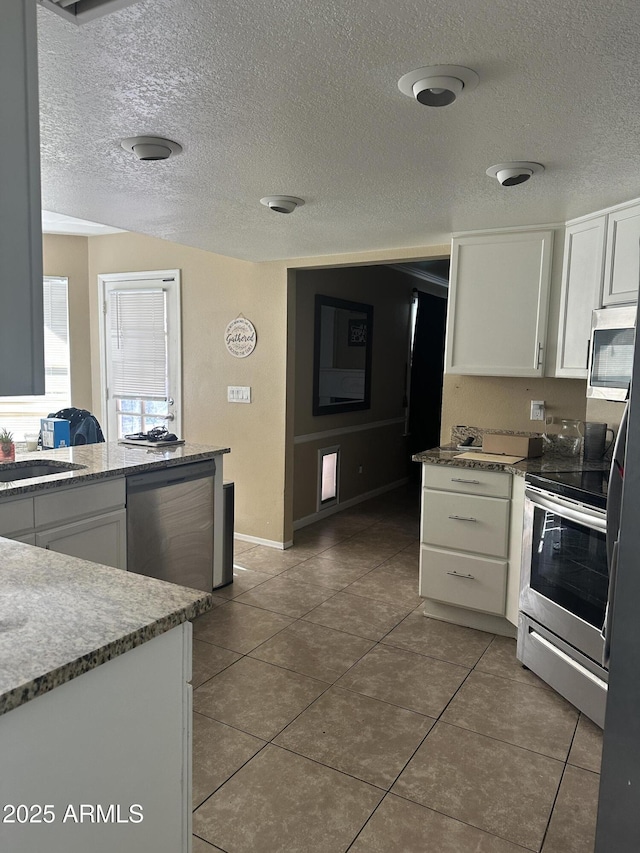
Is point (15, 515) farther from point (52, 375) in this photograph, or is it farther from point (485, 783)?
point (52, 375)

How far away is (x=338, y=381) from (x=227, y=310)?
1.30 m

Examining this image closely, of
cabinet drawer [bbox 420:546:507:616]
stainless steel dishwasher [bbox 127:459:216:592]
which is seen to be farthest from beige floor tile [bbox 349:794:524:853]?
stainless steel dishwasher [bbox 127:459:216:592]

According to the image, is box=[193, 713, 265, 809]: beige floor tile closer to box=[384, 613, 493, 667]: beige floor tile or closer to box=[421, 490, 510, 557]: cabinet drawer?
box=[384, 613, 493, 667]: beige floor tile

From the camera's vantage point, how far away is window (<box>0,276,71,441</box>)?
18.0 feet

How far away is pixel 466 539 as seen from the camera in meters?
3.19

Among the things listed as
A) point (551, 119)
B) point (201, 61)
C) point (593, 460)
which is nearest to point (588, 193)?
point (551, 119)

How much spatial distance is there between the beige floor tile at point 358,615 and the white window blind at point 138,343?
8.44ft

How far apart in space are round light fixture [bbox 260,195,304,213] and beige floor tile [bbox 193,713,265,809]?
7.58ft

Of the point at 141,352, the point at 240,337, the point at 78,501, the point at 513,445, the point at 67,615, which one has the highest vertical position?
the point at 240,337

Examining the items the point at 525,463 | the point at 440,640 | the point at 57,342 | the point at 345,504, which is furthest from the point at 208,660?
the point at 57,342

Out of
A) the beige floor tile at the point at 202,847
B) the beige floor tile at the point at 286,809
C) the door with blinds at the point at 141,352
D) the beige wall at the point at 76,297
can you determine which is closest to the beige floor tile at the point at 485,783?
the beige floor tile at the point at 286,809

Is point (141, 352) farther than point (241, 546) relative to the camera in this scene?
Yes

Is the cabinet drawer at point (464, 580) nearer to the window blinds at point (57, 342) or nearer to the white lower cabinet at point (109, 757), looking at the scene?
the white lower cabinet at point (109, 757)

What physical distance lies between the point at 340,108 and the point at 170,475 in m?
2.07
